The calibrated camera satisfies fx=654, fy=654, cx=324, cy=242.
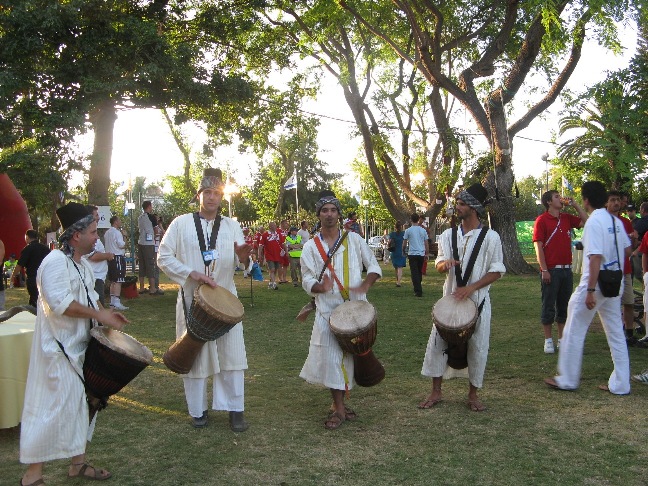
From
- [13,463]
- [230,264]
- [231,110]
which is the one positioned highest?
[231,110]

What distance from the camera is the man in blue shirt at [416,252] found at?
1472 centimetres

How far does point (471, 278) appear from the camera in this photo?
5625 mm

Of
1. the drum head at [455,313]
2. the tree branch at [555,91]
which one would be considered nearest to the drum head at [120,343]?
the drum head at [455,313]

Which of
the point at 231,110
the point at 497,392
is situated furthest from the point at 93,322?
the point at 231,110

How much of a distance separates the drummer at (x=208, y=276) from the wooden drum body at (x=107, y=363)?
1.01 metres

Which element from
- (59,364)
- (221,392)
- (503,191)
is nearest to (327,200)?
(221,392)

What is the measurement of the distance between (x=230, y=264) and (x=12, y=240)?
15.4ft

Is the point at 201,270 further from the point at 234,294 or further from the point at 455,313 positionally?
the point at 455,313

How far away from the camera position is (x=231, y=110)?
57.6 ft

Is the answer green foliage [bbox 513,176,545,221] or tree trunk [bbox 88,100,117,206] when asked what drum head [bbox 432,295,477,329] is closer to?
tree trunk [bbox 88,100,117,206]

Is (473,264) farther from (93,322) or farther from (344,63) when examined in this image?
(344,63)

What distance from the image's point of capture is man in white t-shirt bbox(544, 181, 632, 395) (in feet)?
19.7

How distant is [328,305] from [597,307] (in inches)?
103

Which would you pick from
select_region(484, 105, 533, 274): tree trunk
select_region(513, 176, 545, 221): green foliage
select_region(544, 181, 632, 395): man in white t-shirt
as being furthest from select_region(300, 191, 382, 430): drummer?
select_region(513, 176, 545, 221): green foliage
